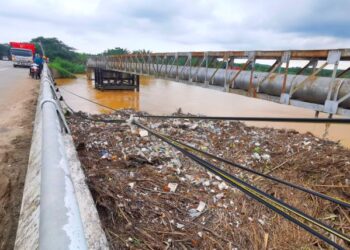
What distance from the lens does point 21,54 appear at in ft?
80.0

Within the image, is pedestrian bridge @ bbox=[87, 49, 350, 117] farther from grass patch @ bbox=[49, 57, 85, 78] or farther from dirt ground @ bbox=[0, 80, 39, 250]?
grass patch @ bbox=[49, 57, 85, 78]

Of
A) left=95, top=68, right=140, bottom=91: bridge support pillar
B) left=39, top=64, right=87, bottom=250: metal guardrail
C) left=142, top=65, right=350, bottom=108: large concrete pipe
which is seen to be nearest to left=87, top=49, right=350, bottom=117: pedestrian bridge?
left=142, top=65, right=350, bottom=108: large concrete pipe

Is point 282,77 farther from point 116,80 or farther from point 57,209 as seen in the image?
point 116,80

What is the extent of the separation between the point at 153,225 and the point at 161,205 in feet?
1.76

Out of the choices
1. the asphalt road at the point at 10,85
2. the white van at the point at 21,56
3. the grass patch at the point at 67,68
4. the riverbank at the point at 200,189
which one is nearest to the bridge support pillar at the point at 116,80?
the white van at the point at 21,56

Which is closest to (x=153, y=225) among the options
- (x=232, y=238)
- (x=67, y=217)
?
(x=232, y=238)

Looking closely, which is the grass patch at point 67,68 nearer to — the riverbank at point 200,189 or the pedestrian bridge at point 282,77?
the pedestrian bridge at point 282,77

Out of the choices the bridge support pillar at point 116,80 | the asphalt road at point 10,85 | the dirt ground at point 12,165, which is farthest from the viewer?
the bridge support pillar at point 116,80

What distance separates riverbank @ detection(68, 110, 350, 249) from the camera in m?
3.50

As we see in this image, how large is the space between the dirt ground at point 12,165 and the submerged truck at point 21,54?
22.8m

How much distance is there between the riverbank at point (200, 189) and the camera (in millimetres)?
3498

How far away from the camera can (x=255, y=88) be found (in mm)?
6910

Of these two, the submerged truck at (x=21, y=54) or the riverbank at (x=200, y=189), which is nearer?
the riverbank at (x=200, y=189)

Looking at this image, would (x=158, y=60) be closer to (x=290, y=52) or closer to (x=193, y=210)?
(x=290, y=52)
